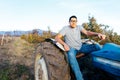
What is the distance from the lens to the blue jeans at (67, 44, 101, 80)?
684 centimetres

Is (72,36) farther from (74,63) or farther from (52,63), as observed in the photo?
(52,63)

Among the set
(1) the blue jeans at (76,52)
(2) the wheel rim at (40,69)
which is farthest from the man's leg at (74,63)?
(2) the wheel rim at (40,69)

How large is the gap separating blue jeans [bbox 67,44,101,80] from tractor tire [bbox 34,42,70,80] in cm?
12

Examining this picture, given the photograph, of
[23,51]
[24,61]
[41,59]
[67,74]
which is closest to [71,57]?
[67,74]

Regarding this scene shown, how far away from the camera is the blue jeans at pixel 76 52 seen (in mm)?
6836

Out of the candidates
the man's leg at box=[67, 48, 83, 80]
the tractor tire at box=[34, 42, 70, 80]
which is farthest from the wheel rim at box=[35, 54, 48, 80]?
the man's leg at box=[67, 48, 83, 80]

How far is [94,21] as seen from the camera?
705 inches

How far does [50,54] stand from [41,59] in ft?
2.35

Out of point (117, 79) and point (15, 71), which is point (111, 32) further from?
point (117, 79)

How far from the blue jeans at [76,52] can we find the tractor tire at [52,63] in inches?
4.7

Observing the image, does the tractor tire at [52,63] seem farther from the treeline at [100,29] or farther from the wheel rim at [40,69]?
the treeline at [100,29]

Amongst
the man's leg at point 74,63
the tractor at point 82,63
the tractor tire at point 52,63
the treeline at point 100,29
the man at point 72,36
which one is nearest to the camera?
the tractor at point 82,63

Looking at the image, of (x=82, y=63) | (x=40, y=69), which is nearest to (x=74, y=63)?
(x=82, y=63)

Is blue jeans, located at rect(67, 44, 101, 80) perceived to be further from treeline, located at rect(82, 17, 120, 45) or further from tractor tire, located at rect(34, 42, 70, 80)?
treeline, located at rect(82, 17, 120, 45)
